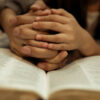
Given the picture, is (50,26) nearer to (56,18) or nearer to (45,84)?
(56,18)

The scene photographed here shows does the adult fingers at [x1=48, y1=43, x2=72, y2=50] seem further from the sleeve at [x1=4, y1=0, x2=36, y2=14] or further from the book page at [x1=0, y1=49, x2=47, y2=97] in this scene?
the sleeve at [x1=4, y1=0, x2=36, y2=14]

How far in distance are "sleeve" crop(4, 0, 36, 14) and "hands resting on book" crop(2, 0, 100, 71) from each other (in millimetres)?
211

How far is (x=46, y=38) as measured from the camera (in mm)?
446

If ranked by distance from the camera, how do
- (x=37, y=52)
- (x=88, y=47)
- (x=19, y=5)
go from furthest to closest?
(x=19, y=5) → (x=88, y=47) → (x=37, y=52)

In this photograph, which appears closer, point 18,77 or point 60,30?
point 18,77

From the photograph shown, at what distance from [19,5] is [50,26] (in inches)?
12.7

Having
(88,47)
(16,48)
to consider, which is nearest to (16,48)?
(16,48)

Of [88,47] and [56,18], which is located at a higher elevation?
[56,18]

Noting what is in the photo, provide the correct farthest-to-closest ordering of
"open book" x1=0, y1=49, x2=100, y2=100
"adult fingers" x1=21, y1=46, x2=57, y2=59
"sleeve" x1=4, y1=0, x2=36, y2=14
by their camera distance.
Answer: "sleeve" x1=4, y1=0, x2=36, y2=14
"adult fingers" x1=21, y1=46, x2=57, y2=59
"open book" x1=0, y1=49, x2=100, y2=100

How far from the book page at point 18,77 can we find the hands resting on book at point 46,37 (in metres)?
0.05

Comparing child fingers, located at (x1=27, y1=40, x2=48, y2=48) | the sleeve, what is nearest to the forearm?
child fingers, located at (x1=27, y1=40, x2=48, y2=48)

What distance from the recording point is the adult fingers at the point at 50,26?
45 cm

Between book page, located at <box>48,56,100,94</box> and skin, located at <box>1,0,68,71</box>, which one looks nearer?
book page, located at <box>48,56,100,94</box>

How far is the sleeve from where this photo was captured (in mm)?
688
